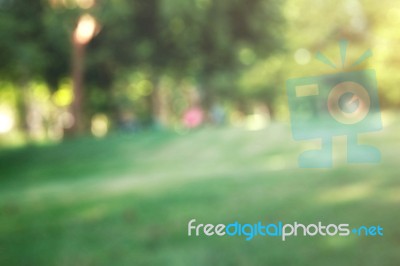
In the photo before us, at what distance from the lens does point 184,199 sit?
3.20m

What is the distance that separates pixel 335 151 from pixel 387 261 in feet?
2.72

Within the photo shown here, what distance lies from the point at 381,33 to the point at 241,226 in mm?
1731

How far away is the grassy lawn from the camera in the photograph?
2.82 m

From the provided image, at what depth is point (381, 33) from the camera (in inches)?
135

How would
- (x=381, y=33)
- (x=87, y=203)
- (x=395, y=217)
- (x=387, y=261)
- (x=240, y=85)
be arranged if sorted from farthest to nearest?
(x=240, y=85) → (x=381, y=33) → (x=87, y=203) → (x=395, y=217) → (x=387, y=261)

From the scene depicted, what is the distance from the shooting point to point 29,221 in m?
3.06

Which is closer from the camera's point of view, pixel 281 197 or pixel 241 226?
pixel 241 226

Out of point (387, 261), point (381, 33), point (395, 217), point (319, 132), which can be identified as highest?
point (381, 33)

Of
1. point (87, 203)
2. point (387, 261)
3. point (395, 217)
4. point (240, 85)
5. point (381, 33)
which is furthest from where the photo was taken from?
point (240, 85)

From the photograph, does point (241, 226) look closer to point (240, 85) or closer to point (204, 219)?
point (204, 219)

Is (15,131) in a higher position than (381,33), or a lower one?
lower

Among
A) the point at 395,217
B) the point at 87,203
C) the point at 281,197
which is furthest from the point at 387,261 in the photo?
the point at 87,203

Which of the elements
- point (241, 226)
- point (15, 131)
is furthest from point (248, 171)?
point (15, 131)

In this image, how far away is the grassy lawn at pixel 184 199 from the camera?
2.82 metres
